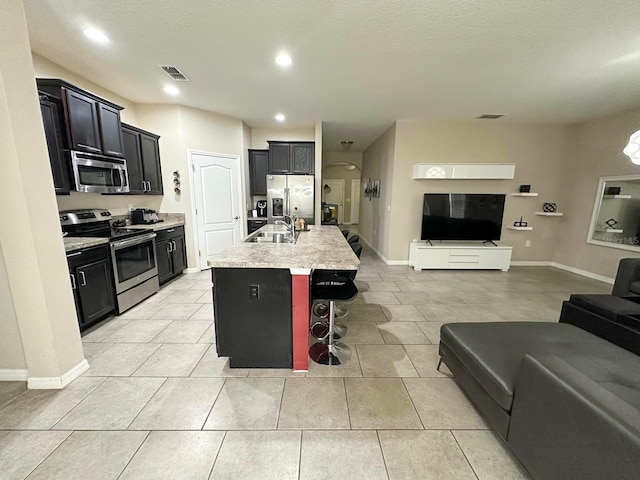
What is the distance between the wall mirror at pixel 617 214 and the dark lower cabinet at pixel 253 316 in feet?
18.0

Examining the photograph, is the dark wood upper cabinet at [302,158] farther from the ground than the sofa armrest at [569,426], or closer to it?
farther from the ground

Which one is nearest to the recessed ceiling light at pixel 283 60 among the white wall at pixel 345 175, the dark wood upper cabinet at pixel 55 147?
the dark wood upper cabinet at pixel 55 147

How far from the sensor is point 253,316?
→ 2.03 meters

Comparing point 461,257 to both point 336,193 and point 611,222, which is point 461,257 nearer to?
point 611,222

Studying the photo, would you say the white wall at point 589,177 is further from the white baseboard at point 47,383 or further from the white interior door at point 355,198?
the white baseboard at point 47,383

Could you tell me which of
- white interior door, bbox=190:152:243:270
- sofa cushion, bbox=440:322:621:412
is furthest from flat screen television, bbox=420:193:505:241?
white interior door, bbox=190:152:243:270

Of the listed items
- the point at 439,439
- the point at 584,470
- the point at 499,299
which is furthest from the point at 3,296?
the point at 499,299

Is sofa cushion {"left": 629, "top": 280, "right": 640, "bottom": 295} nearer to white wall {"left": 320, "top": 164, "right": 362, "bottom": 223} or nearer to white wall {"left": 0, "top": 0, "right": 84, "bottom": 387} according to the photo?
white wall {"left": 0, "top": 0, "right": 84, "bottom": 387}

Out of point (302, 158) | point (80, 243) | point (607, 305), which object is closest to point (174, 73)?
point (80, 243)

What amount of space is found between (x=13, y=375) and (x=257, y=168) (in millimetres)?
4664

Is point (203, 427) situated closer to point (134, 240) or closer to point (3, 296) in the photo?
point (3, 296)

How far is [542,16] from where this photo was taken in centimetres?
201

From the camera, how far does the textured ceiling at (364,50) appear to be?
6.51 ft

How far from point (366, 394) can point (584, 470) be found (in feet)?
3.73
